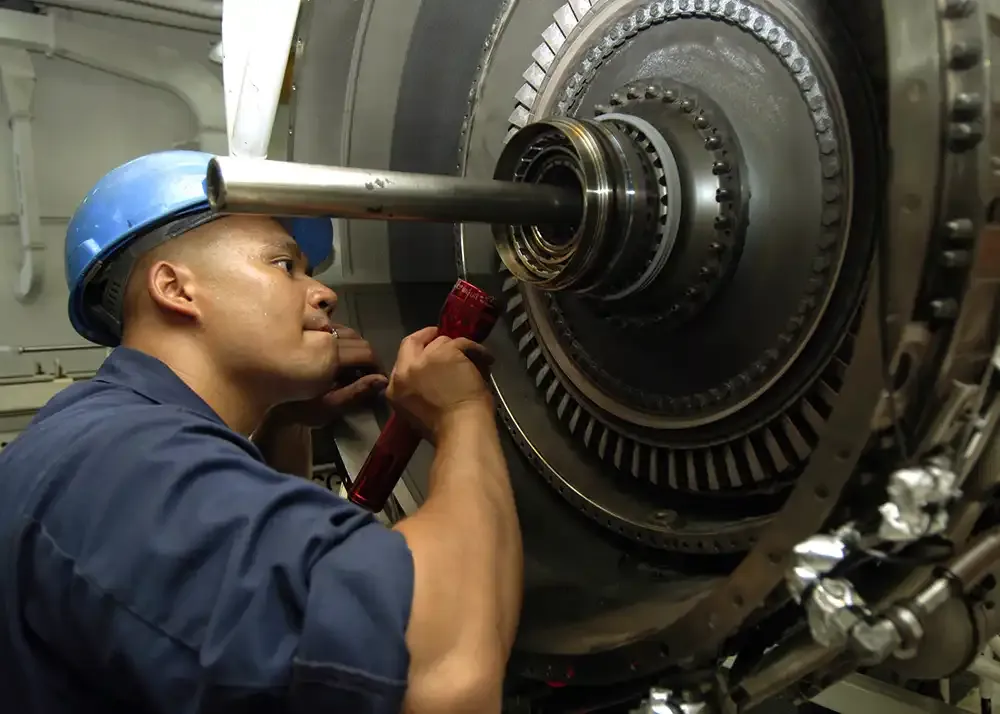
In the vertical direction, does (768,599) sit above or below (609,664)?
above

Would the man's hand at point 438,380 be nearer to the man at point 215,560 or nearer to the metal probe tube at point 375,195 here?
the man at point 215,560

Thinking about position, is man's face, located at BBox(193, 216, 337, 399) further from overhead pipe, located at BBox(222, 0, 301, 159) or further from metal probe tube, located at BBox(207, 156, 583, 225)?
overhead pipe, located at BBox(222, 0, 301, 159)

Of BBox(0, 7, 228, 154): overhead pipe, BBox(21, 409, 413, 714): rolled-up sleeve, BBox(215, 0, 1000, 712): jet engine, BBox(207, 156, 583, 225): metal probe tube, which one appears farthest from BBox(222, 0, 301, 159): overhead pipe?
BBox(0, 7, 228, 154): overhead pipe

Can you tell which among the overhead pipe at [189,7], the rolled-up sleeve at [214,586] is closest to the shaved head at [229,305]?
the rolled-up sleeve at [214,586]

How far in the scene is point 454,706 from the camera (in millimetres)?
502

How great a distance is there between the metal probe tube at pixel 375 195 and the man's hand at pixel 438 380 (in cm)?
16

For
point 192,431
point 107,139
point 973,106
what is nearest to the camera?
point 973,106

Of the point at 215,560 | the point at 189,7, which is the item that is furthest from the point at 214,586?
the point at 189,7

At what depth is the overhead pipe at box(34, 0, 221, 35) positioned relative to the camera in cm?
154

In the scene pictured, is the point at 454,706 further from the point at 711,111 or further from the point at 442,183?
the point at 711,111

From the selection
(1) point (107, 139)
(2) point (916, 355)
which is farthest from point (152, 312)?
(1) point (107, 139)

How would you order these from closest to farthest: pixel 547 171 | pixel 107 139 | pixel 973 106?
1. pixel 973 106
2. pixel 547 171
3. pixel 107 139

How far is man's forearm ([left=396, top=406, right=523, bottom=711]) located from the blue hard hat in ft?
1.08

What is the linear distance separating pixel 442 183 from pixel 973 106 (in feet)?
1.13
